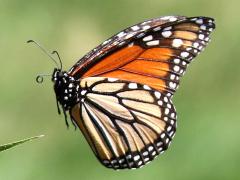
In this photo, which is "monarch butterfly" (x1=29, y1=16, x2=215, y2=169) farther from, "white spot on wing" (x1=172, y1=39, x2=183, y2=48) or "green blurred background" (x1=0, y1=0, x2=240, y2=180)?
"green blurred background" (x1=0, y1=0, x2=240, y2=180)

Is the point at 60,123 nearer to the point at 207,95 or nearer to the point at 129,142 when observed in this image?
the point at 207,95

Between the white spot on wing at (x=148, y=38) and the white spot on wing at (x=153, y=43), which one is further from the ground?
the white spot on wing at (x=148, y=38)

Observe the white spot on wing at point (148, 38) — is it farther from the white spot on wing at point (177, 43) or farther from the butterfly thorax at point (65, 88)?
the butterfly thorax at point (65, 88)

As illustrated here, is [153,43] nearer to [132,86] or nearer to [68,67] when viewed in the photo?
[132,86]

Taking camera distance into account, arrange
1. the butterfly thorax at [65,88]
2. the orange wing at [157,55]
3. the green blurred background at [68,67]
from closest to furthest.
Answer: the butterfly thorax at [65,88] < the orange wing at [157,55] < the green blurred background at [68,67]

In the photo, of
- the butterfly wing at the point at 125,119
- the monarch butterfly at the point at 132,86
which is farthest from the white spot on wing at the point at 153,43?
the butterfly wing at the point at 125,119

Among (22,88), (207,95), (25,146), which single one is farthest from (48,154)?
(207,95)

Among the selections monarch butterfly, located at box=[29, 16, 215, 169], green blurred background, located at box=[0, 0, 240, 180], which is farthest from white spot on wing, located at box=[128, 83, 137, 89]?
green blurred background, located at box=[0, 0, 240, 180]

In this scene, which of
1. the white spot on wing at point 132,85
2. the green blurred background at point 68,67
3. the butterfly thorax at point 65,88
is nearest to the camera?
the butterfly thorax at point 65,88
